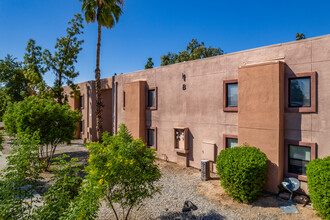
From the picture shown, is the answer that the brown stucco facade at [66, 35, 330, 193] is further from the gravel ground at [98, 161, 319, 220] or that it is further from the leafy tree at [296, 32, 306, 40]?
the leafy tree at [296, 32, 306, 40]

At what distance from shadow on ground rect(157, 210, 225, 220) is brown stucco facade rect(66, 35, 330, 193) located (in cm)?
350

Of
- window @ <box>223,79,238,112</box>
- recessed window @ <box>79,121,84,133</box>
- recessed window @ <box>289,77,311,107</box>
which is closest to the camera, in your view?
recessed window @ <box>289,77,311,107</box>

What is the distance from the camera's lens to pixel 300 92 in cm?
948

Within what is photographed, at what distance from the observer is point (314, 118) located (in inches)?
357

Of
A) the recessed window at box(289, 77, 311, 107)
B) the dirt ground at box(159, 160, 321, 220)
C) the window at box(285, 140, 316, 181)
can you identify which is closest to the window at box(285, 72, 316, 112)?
the recessed window at box(289, 77, 311, 107)

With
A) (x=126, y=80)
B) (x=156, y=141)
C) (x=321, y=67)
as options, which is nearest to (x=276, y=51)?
(x=321, y=67)

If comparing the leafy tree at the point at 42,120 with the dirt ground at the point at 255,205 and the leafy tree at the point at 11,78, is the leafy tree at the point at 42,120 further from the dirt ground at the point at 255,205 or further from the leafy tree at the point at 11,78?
the leafy tree at the point at 11,78

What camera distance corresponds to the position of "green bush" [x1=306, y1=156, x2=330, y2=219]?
6.96m

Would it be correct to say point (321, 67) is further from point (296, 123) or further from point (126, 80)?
point (126, 80)

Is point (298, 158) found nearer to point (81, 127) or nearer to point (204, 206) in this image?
point (204, 206)

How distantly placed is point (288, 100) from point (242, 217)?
5754 mm

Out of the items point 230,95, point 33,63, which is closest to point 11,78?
point 33,63

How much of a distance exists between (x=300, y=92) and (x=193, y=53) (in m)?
28.1

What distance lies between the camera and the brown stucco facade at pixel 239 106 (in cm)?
908
